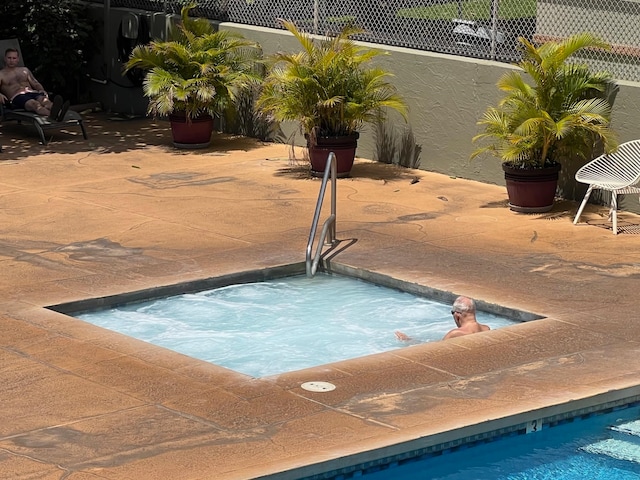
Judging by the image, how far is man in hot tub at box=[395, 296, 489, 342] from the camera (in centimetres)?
923

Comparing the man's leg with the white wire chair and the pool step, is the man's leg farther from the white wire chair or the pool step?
the pool step

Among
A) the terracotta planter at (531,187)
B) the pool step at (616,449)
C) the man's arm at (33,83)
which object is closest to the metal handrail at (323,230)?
the terracotta planter at (531,187)

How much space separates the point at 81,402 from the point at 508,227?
587cm

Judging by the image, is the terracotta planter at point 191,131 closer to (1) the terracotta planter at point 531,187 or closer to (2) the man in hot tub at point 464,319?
(1) the terracotta planter at point 531,187

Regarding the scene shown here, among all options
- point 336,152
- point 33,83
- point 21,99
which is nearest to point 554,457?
point 336,152

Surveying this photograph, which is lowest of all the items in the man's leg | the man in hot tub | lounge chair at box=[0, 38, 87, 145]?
the man in hot tub

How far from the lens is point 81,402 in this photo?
25.8 ft

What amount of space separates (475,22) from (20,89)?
21.4ft

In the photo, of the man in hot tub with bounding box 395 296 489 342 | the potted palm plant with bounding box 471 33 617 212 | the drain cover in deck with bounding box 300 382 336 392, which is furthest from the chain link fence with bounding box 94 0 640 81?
the drain cover in deck with bounding box 300 382 336 392

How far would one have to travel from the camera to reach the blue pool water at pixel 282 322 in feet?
31.2

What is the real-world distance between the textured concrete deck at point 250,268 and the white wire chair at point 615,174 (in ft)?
1.07

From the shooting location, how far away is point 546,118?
12.7 metres

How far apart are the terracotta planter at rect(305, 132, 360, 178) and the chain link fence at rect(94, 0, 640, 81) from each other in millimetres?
1565

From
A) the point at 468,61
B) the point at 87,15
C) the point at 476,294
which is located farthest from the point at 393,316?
the point at 87,15
